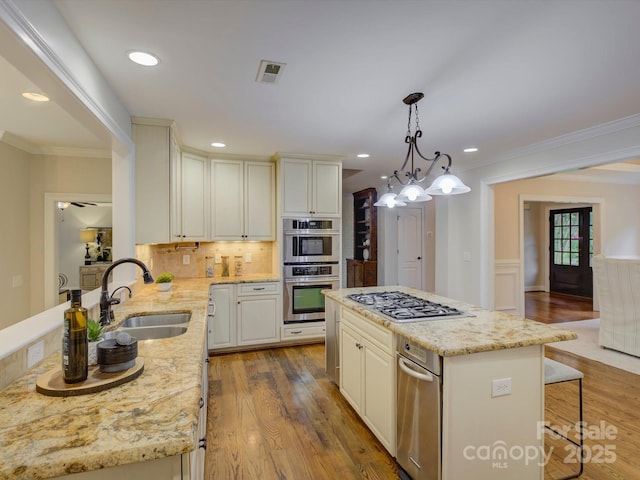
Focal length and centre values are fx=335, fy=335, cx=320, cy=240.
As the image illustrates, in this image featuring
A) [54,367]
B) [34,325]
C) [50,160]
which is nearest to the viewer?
[54,367]

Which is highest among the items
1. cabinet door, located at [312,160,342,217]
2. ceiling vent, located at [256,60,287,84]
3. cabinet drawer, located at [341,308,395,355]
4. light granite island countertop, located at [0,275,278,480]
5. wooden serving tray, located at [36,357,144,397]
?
ceiling vent, located at [256,60,287,84]

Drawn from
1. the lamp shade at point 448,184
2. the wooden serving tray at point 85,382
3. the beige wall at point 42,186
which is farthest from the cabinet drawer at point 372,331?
the beige wall at point 42,186

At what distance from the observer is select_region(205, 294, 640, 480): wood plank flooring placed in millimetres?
2070

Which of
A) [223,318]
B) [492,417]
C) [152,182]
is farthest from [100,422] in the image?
[223,318]

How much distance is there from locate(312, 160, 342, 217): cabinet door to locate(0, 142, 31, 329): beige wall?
330cm

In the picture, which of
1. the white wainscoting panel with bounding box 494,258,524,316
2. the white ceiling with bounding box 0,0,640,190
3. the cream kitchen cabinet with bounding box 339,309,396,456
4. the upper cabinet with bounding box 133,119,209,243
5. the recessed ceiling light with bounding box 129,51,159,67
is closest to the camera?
the white ceiling with bounding box 0,0,640,190

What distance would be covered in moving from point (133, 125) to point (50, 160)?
178cm

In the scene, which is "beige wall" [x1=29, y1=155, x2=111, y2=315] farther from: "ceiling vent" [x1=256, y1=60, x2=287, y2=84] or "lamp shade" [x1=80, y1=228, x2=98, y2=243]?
"ceiling vent" [x1=256, y1=60, x2=287, y2=84]

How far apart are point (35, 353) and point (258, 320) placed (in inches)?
112

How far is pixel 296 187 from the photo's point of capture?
14.0 ft

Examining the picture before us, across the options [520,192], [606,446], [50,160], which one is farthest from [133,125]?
[520,192]

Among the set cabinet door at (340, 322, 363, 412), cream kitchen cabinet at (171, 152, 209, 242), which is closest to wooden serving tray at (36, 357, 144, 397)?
cabinet door at (340, 322, 363, 412)

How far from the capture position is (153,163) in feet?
10.1

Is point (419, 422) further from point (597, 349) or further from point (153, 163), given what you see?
point (597, 349)
